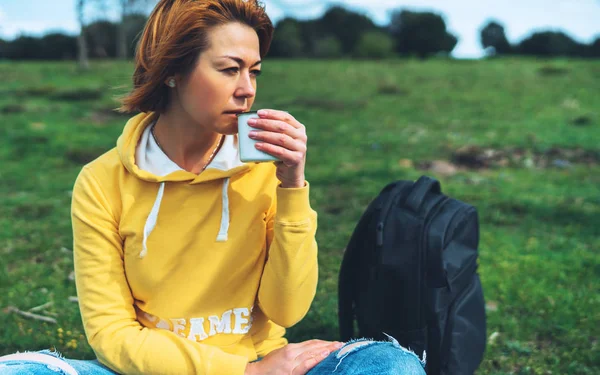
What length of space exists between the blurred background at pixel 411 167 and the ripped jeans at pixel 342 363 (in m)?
1.22

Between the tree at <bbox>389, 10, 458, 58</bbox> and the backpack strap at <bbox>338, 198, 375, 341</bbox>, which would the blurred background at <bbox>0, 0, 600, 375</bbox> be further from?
the tree at <bbox>389, 10, 458, 58</bbox>

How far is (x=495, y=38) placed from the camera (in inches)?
1655

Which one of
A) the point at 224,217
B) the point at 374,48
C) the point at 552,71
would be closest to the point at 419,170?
the point at 224,217

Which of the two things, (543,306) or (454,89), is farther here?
(454,89)

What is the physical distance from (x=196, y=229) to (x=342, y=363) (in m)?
0.80

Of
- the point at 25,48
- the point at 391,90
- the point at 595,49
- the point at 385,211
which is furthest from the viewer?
the point at 595,49

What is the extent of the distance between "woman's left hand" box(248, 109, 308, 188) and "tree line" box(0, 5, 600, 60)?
22.6 m

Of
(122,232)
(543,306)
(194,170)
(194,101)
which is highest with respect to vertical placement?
(194,101)

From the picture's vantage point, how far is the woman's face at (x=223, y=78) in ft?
7.71

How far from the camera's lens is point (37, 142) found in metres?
9.09

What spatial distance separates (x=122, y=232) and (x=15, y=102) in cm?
1074

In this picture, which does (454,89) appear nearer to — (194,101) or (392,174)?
(392,174)

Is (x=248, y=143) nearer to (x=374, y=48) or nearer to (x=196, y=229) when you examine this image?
(x=196, y=229)

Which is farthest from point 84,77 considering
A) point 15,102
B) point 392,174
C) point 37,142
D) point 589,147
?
point 589,147
